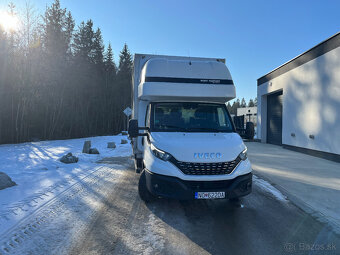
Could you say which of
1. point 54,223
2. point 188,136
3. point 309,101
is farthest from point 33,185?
point 309,101

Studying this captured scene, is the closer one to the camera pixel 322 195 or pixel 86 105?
pixel 322 195

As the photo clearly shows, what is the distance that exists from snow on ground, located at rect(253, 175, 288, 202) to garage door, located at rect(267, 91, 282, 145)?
1064cm

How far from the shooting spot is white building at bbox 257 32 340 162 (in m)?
10.4

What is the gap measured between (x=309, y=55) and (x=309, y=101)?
8.09ft

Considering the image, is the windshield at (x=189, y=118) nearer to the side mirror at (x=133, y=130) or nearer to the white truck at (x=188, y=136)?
the white truck at (x=188, y=136)

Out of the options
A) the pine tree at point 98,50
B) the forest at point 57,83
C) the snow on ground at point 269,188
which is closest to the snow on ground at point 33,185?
the snow on ground at point 269,188

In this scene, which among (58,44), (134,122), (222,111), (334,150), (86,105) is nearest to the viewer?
(134,122)

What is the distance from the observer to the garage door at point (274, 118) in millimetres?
16578

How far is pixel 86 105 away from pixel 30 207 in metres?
29.0

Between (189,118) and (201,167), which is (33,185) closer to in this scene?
(189,118)

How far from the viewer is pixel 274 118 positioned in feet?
57.1

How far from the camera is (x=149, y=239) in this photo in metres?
3.41

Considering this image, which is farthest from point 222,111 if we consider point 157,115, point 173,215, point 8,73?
point 8,73

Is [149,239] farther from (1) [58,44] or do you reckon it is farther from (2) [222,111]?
(1) [58,44]
